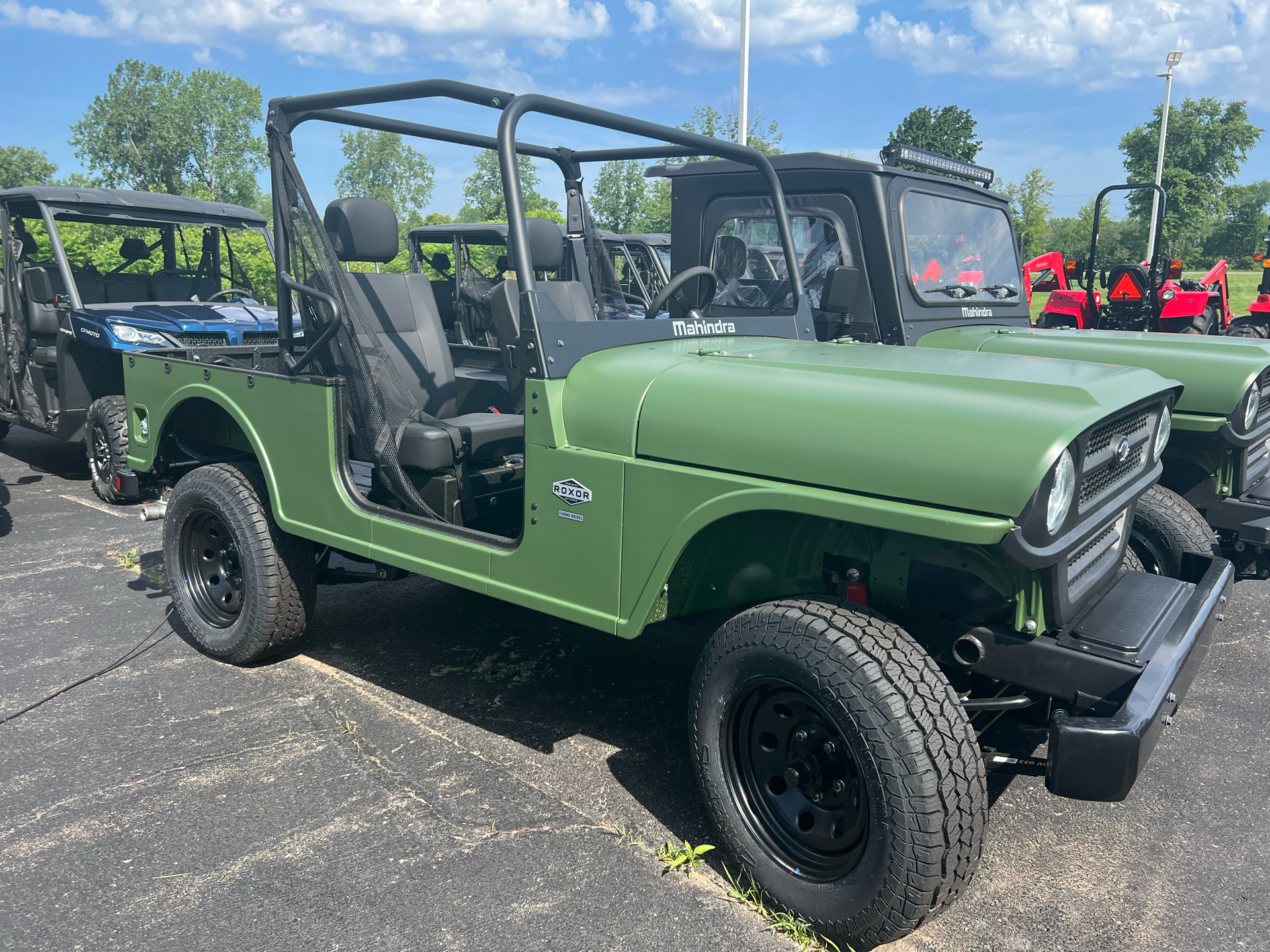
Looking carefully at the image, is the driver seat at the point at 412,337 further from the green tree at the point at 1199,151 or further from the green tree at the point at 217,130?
the green tree at the point at 217,130

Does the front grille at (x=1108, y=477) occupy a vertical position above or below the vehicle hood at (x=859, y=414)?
below

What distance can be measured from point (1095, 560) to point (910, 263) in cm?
261

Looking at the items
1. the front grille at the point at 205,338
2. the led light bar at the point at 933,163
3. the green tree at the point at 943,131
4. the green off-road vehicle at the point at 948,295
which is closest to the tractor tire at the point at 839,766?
the green off-road vehicle at the point at 948,295

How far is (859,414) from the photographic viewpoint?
213 cm

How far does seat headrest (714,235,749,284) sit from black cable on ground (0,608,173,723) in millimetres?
3209

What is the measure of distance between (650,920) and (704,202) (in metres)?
3.89

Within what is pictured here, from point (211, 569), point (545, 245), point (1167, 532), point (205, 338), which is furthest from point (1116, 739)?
point (205, 338)

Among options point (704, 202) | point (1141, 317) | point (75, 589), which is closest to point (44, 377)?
point (75, 589)

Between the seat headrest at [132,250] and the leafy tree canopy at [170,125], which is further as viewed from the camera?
the leafy tree canopy at [170,125]

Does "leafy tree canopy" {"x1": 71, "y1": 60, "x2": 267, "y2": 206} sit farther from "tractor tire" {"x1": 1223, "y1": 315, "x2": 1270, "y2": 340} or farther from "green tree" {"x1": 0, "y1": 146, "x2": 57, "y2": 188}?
"tractor tire" {"x1": 1223, "y1": 315, "x2": 1270, "y2": 340}

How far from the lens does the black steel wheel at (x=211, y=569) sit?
12.5ft

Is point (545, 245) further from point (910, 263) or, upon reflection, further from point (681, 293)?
point (910, 263)

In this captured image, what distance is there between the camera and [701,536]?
2.38 m

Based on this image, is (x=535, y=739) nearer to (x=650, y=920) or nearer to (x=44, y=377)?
A: (x=650, y=920)
